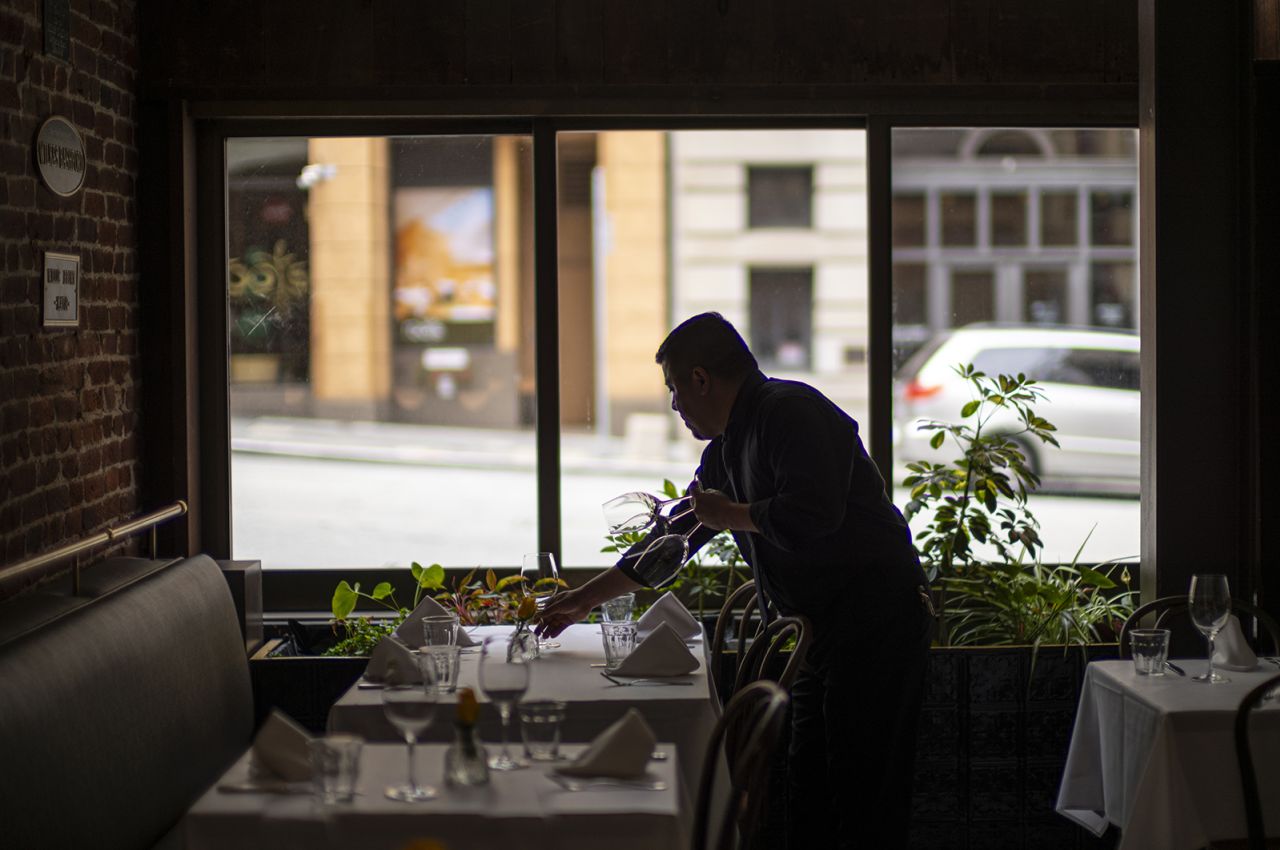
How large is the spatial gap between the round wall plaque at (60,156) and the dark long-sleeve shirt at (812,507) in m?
2.06

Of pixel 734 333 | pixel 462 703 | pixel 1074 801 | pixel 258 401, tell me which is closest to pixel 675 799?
pixel 462 703

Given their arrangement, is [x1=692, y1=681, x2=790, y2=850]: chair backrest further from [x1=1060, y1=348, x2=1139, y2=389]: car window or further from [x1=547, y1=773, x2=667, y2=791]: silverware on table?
[x1=1060, y1=348, x2=1139, y2=389]: car window

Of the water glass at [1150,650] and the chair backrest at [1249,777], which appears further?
the water glass at [1150,650]

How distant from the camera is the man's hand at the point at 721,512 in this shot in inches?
121

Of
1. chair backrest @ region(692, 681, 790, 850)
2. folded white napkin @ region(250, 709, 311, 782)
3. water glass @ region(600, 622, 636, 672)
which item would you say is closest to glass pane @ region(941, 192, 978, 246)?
water glass @ region(600, 622, 636, 672)

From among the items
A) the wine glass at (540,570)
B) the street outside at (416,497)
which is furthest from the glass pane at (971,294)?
the wine glass at (540,570)

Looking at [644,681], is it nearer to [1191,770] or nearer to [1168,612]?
[1191,770]

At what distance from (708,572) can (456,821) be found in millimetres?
2471

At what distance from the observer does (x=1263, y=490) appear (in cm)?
423

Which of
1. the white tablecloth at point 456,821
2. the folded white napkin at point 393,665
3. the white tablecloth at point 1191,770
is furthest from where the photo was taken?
the folded white napkin at point 393,665

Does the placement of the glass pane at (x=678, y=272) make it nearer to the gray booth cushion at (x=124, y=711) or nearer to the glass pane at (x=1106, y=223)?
the glass pane at (x=1106, y=223)

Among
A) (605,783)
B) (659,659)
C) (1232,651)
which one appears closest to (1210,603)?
(1232,651)

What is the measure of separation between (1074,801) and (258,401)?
9.80 ft

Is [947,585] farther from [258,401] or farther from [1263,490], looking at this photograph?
[258,401]
